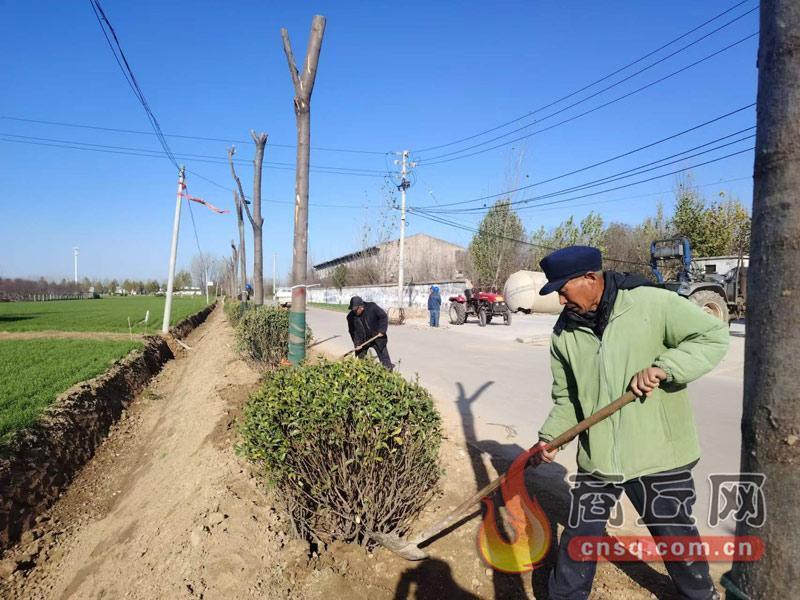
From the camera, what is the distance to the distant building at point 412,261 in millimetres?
48000

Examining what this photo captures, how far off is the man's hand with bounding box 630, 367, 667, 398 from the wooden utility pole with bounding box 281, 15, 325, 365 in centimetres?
417

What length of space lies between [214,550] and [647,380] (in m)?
2.67

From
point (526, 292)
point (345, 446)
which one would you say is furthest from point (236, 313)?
point (345, 446)

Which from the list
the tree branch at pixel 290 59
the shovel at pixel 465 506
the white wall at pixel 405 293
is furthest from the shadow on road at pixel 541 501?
the white wall at pixel 405 293

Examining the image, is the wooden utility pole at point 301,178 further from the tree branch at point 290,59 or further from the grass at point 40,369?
the grass at point 40,369

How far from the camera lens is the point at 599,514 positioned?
216 cm

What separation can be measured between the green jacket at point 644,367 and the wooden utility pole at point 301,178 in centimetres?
Result: 400

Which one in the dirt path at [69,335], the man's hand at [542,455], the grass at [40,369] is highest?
the man's hand at [542,455]

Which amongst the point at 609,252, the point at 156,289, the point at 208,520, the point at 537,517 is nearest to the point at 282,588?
the point at 208,520

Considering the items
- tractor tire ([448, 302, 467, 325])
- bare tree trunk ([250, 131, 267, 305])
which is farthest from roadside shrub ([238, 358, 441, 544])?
tractor tire ([448, 302, 467, 325])

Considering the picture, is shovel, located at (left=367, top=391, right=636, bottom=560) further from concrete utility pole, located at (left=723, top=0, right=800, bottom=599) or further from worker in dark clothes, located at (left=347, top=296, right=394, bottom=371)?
worker in dark clothes, located at (left=347, top=296, right=394, bottom=371)

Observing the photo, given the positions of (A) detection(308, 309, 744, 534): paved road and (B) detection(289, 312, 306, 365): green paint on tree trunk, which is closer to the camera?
(A) detection(308, 309, 744, 534): paved road

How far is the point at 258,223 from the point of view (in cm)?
1694

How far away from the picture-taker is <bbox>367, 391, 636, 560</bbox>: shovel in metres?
2.02
